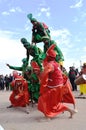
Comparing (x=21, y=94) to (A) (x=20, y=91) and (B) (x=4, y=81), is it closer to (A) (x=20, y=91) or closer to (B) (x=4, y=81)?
(A) (x=20, y=91)

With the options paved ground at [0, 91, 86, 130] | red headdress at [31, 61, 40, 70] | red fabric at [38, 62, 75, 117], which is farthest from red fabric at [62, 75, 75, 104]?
red headdress at [31, 61, 40, 70]

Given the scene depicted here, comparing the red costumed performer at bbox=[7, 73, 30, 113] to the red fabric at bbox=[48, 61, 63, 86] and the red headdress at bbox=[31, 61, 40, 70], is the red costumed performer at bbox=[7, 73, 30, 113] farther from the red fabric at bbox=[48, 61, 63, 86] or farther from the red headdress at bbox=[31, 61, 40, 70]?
the red fabric at bbox=[48, 61, 63, 86]

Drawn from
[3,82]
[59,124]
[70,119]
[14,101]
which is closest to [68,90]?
[70,119]

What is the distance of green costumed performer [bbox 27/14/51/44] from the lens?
499 inches

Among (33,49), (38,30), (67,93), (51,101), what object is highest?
(38,30)

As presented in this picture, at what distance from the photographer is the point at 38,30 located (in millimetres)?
12805

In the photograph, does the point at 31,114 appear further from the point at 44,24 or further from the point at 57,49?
the point at 44,24

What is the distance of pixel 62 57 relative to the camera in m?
11.8

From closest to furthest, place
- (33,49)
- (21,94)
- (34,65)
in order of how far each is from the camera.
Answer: (33,49), (34,65), (21,94)

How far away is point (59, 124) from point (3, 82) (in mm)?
23413

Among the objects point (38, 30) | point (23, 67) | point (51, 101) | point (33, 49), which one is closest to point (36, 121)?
point (51, 101)

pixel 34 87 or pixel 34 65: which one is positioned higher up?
pixel 34 65

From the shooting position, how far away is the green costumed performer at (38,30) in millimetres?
12672

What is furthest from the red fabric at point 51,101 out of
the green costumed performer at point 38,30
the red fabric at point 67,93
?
the green costumed performer at point 38,30
